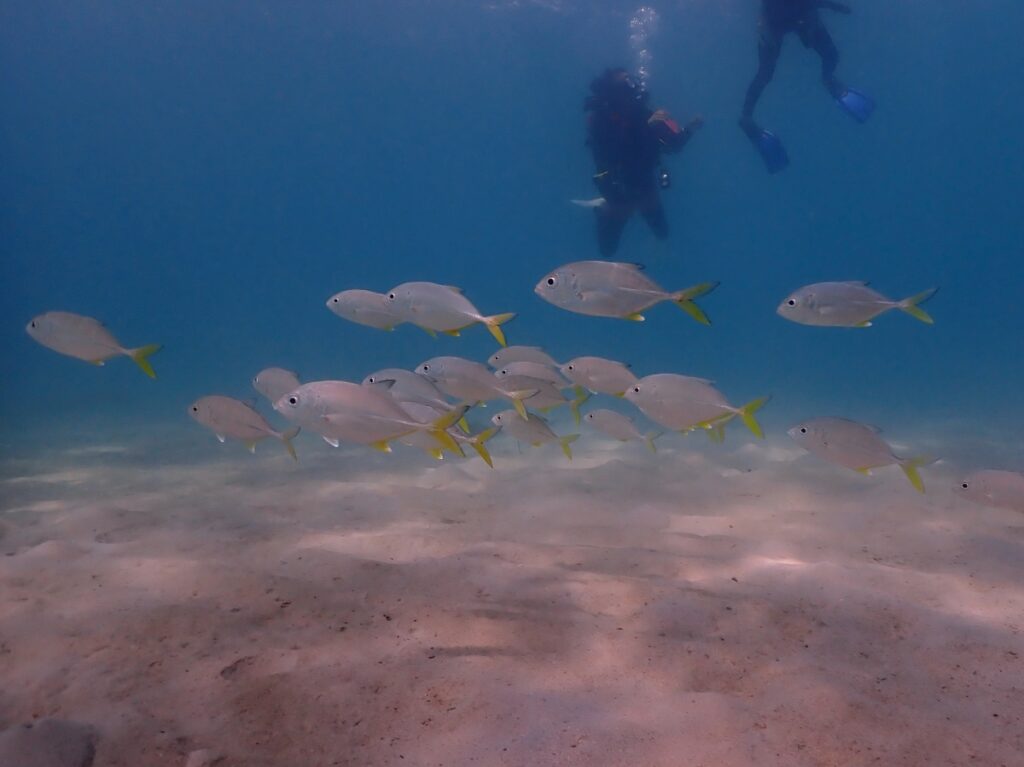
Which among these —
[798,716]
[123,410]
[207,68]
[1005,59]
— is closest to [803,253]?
[1005,59]

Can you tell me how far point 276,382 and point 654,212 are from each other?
39.2 ft

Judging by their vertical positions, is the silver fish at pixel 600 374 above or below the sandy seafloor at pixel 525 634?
above

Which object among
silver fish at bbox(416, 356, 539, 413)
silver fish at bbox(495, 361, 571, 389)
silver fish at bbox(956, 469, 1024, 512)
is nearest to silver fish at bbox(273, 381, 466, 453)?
silver fish at bbox(416, 356, 539, 413)

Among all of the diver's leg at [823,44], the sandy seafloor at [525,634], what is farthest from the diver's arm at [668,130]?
the sandy seafloor at [525,634]

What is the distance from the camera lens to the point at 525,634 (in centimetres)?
279

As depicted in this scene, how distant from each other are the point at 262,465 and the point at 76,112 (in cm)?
5795

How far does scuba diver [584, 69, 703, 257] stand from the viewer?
1355cm

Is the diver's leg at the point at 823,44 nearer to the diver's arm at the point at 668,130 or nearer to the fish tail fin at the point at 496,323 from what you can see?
the diver's arm at the point at 668,130

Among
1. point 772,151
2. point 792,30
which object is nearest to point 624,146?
point 772,151

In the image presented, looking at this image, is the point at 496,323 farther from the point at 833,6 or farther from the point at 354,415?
the point at 833,6

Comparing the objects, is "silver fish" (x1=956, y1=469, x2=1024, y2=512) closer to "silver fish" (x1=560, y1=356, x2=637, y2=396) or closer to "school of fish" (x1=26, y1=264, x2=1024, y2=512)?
"school of fish" (x1=26, y1=264, x2=1024, y2=512)

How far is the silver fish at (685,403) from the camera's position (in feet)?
12.9

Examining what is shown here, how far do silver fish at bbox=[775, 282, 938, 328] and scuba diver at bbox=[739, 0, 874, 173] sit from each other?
30.4ft

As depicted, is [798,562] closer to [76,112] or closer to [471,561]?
[471,561]
